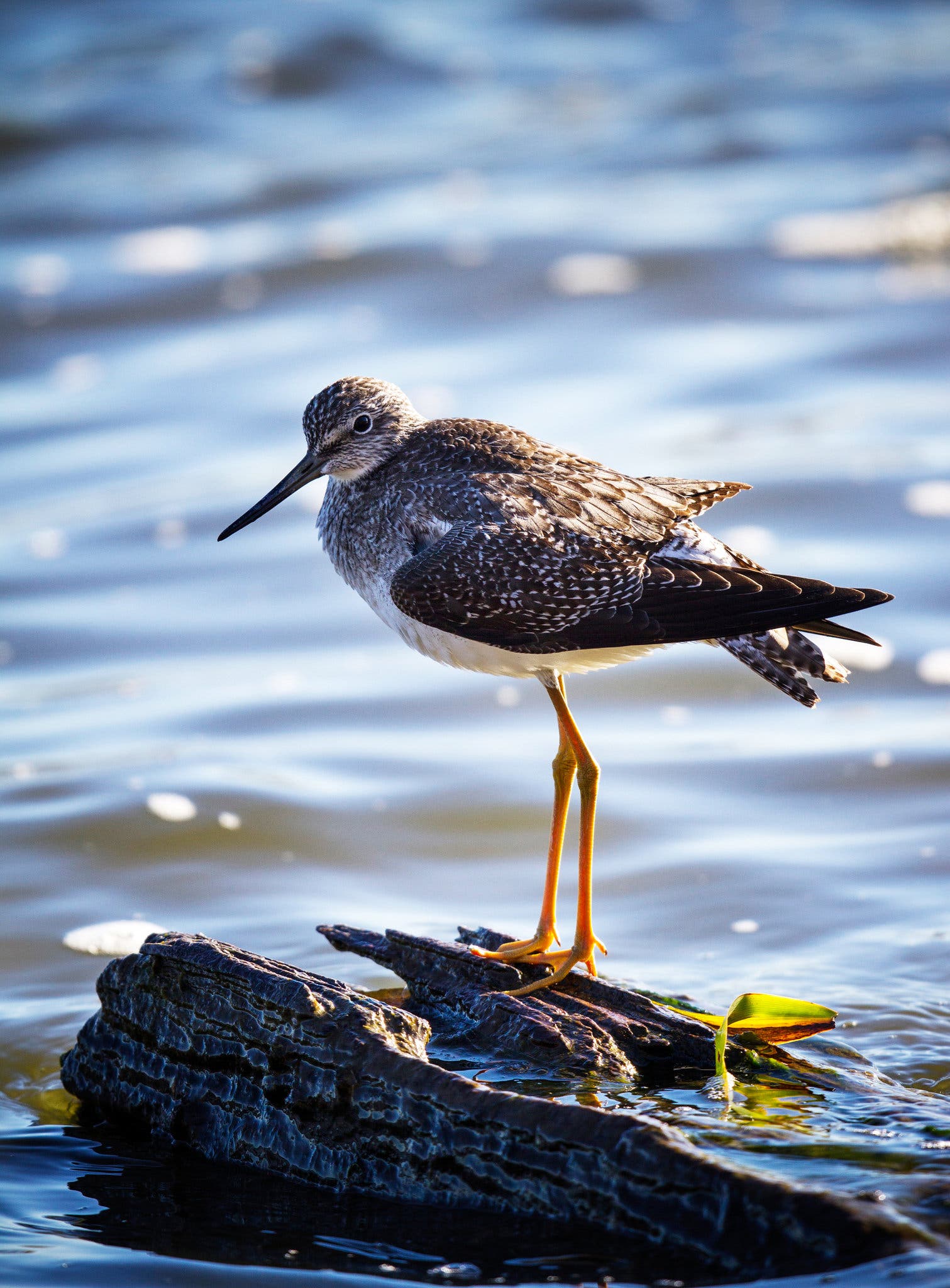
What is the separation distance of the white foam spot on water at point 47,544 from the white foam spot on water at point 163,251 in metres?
6.88

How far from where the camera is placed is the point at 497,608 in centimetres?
639

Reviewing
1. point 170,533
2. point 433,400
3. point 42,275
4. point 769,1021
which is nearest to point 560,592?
point 769,1021

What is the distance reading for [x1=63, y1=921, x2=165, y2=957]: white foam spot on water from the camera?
7.81 metres

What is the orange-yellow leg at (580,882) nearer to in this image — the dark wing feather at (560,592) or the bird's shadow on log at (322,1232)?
the dark wing feather at (560,592)

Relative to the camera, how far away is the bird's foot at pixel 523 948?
653 centimetres

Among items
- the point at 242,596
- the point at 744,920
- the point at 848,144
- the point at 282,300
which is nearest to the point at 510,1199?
the point at 744,920

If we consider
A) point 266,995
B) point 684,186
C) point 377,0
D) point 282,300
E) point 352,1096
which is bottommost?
point 352,1096

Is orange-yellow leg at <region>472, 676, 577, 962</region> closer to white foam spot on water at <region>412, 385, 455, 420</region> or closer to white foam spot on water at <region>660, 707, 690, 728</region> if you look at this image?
white foam spot on water at <region>660, 707, 690, 728</region>

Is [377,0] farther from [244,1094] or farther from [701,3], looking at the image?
[244,1094]

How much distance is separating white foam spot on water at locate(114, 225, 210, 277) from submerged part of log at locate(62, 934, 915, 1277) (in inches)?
581

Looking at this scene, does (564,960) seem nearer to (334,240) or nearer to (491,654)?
(491,654)

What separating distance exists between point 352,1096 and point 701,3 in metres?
28.1

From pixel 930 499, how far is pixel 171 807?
716 centimetres

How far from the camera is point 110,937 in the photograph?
7949 mm
